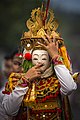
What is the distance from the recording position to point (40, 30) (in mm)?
5637

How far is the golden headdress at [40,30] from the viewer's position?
221 inches

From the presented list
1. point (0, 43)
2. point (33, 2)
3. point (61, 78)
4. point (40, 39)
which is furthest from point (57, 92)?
point (0, 43)

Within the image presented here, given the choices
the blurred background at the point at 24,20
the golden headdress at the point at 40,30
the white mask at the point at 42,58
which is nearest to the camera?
the white mask at the point at 42,58

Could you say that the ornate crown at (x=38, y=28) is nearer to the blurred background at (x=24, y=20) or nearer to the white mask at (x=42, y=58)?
the white mask at (x=42, y=58)

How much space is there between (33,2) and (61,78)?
566 centimetres

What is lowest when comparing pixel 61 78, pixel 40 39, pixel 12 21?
pixel 61 78

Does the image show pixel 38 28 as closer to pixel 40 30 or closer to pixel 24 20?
pixel 40 30

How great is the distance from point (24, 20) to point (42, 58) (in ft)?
18.8

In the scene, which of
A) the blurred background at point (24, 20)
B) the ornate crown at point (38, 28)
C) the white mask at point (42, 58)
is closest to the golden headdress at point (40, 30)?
the ornate crown at point (38, 28)

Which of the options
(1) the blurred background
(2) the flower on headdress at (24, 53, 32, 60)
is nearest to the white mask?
(2) the flower on headdress at (24, 53, 32, 60)

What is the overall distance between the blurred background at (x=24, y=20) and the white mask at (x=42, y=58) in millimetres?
4810

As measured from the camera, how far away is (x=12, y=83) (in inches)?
220

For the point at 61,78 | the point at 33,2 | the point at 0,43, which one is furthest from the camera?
the point at 0,43

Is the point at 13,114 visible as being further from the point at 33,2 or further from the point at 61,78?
the point at 33,2
